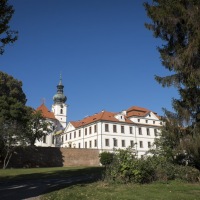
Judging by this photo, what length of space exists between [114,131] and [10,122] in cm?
2715

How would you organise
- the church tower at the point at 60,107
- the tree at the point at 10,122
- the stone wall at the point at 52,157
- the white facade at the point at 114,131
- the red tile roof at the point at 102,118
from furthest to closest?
the church tower at the point at 60,107 → the red tile roof at the point at 102,118 → the white facade at the point at 114,131 → the stone wall at the point at 52,157 → the tree at the point at 10,122

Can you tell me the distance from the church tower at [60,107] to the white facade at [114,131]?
17318 millimetres

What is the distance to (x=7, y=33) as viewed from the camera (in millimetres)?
9250

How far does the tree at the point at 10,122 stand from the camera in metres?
31.0

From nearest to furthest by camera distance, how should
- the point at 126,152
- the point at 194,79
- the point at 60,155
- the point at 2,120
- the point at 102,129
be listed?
the point at 194,79
the point at 126,152
the point at 2,120
the point at 60,155
the point at 102,129

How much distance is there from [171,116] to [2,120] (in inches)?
869

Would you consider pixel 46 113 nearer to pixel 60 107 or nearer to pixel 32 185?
pixel 60 107

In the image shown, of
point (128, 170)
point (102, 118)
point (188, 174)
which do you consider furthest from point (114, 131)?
point (128, 170)

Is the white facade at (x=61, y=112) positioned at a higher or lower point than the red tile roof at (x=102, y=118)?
higher

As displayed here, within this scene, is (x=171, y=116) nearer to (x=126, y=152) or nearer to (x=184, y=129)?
(x=184, y=129)

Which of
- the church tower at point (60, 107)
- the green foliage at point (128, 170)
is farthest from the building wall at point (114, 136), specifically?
the green foliage at point (128, 170)

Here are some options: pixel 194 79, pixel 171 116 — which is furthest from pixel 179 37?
pixel 171 116

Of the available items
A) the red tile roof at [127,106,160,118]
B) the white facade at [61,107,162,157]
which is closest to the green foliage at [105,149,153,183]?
the white facade at [61,107,162,157]

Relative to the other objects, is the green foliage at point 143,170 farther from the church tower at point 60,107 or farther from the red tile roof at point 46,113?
the church tower at point 60,107
